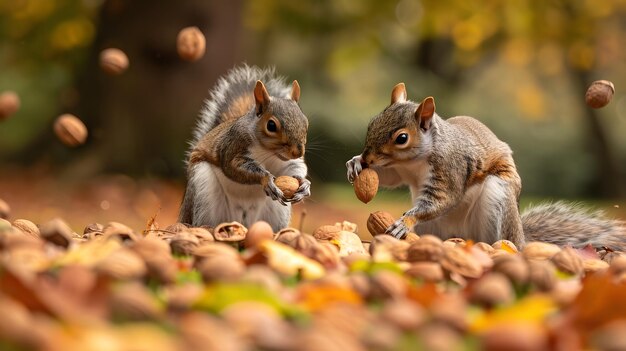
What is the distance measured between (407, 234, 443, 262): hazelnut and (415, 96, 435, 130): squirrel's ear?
24.2 inches

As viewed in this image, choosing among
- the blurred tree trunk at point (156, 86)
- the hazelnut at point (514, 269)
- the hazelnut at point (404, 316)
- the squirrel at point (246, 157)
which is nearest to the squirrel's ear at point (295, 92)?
the squirrel at point (246, 157)

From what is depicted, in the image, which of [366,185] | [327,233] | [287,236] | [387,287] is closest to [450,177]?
[366,185]

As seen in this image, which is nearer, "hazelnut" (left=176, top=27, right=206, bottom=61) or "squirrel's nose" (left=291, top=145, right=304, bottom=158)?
"squirrel's nose" (left=291, top=145, right=304, bottom=158)

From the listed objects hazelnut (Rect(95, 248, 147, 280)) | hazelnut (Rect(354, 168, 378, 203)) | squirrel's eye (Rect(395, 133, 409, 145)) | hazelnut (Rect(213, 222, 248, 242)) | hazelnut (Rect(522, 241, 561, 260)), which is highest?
squirrel's eye (Rect(395, 133, 409, 145))

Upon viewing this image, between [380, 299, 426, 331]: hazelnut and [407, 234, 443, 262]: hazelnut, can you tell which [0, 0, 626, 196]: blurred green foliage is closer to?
[407, 234, 443, 262]: hazelnut

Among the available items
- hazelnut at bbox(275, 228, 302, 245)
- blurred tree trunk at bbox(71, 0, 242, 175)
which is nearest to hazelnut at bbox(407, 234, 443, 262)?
hazelnut at bbox(275, 228, 302, 245)

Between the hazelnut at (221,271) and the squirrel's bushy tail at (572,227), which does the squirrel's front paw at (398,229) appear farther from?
the hazelnut at (221,271)

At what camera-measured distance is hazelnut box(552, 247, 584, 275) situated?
71.8 inches

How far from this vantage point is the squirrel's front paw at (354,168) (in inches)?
92.5

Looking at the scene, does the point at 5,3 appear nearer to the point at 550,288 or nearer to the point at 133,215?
the point at 133,215

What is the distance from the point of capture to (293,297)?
55.4 inches

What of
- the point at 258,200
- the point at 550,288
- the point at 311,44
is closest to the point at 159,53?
the point at 258,200

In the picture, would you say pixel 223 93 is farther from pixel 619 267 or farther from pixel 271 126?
pixel 619 267

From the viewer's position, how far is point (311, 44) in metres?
9.27
